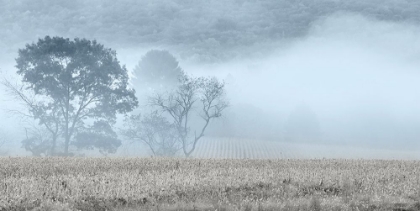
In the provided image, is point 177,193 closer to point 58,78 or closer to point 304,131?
point 58,78

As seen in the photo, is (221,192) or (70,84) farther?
(70,84)

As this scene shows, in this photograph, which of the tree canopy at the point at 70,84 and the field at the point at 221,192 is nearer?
the field at the point at 221,192

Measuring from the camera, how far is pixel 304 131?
317ft

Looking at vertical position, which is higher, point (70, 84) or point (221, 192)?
point (70, 84)

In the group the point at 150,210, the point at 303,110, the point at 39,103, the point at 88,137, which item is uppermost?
the point at 303,110

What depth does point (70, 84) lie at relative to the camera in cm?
5250

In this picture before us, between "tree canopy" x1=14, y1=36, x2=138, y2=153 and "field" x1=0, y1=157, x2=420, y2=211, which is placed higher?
"tree canopy" x1=14, y1=36, x2=138, y2=153

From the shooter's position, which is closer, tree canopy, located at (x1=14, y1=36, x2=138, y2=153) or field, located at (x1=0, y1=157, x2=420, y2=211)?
field, located at (x1=0, y1=157, x2=420, y2=211)

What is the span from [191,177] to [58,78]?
39791 millimetres

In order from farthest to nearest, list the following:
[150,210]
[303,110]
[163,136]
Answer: [303,110] < [163,136] < [150,210]

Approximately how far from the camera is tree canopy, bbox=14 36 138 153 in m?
52.2

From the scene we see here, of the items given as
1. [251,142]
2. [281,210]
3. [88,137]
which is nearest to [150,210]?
[281,210]

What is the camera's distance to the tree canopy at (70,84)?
5219cm

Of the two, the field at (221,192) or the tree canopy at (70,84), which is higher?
the tree canopy at (70,84)
